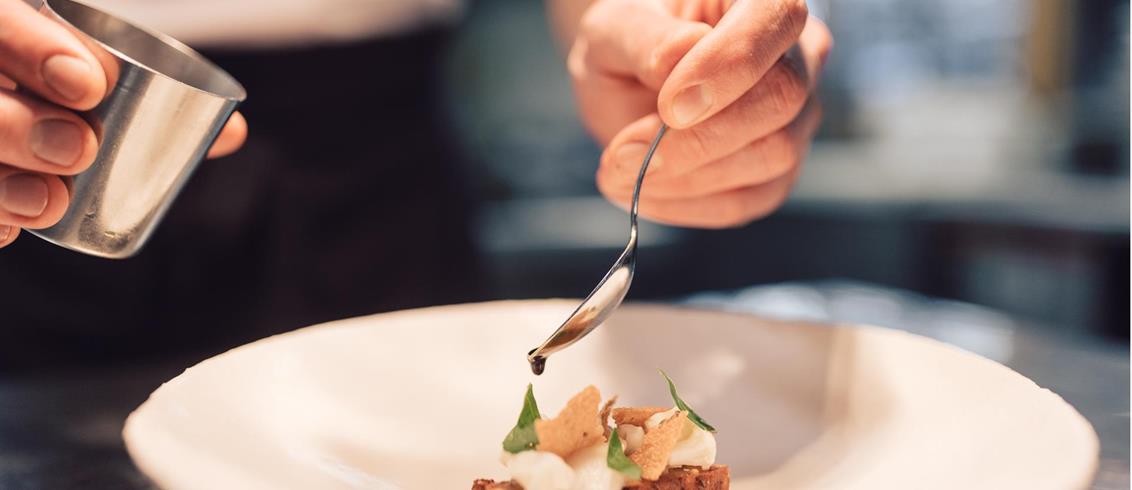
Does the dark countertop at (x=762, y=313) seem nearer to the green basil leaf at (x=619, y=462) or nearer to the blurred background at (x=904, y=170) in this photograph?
the green basil leaf at (x=619, y=462)

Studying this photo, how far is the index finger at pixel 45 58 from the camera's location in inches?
28.0

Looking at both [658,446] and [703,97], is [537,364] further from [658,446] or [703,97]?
[703,97]

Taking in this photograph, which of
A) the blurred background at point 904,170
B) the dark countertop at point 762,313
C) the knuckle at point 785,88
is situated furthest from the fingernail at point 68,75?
the blurred background at point 904,170

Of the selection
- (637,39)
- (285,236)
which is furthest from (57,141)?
(285,236)

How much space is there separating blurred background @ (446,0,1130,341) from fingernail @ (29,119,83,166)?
6.69 ft

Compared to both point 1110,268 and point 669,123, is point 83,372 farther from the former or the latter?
point 1110,268

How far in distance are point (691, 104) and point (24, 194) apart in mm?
553

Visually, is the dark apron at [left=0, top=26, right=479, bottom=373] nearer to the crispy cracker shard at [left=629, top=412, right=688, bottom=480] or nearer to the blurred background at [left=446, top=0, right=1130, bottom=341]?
the blurred background at [left=446, top=0, right=1130, bottom=341]

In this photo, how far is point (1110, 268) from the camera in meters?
2.75

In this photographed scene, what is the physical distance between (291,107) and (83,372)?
0.57 metres

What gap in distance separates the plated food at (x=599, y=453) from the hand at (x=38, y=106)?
391mm

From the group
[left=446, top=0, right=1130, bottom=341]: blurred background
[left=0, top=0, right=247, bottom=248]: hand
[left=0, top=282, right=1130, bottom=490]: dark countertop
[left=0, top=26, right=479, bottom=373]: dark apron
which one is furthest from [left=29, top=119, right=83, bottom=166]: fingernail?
[left=446, top=0, right=1130, bottom=341]: blurred background

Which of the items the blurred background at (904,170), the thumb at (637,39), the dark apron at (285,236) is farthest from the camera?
the blurred background at (904,170)

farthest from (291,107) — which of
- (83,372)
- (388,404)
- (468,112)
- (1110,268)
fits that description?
(468,112)
